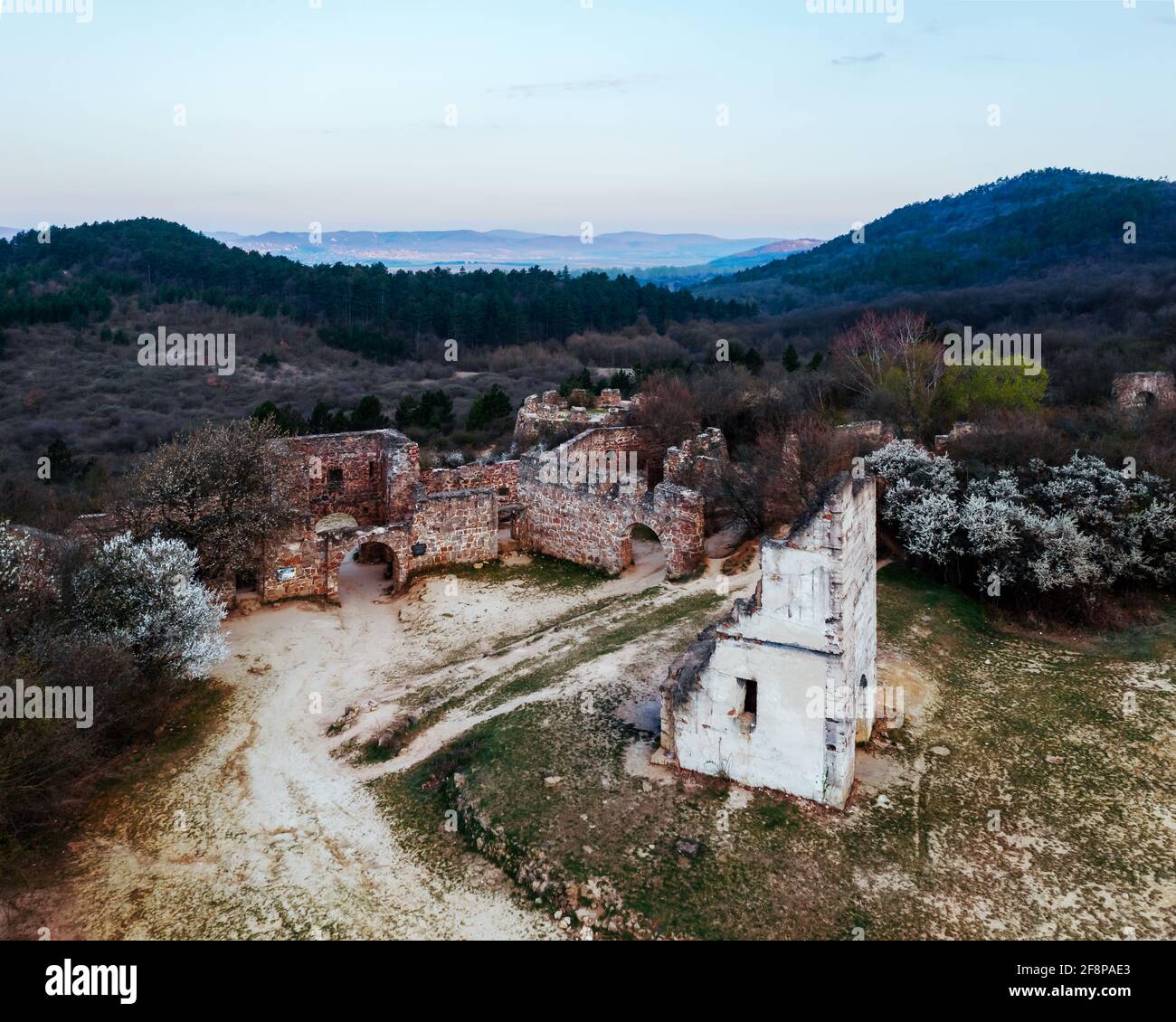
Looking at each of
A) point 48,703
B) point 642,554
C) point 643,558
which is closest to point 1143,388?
point 642,554

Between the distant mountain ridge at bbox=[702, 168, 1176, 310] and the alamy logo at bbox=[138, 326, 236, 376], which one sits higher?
the distant mountain ridge at bbox=[702, 168, 1176, 310]

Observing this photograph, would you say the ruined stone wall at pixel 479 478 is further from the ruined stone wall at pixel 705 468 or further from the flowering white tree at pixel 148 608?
the flowering white tree at pixel 148 608

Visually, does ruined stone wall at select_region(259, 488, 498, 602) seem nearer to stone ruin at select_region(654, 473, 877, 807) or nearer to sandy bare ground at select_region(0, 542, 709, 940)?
sandy bare ground at select_region(0, 542, 709, 940)

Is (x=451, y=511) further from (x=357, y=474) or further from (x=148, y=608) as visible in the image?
(x=148, y=608)

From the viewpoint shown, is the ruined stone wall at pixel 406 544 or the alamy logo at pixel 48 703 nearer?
the alamy logo at pixel 48 703

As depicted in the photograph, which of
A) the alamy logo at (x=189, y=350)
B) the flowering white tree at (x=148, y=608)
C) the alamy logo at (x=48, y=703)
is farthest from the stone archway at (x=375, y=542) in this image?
the alamy logo at (x=189, y=350)
